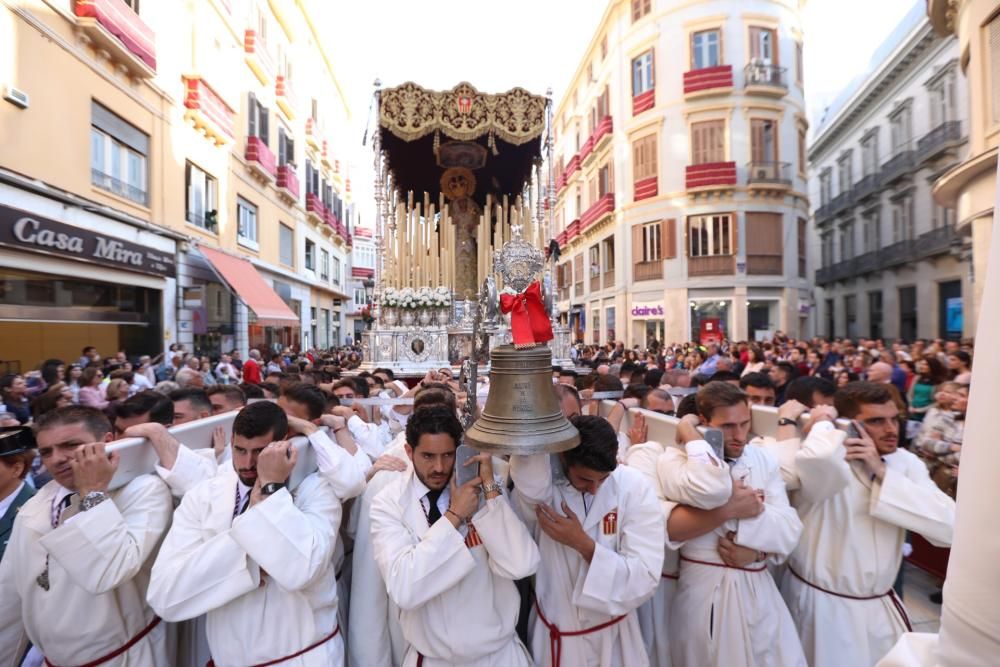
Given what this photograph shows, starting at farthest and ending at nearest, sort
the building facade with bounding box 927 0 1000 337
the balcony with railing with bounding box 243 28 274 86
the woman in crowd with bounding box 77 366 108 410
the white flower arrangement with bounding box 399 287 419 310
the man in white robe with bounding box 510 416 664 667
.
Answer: the balcony with railing with bounding box 243 28 274 86 < the building facade with bounding box 927 0 1000 337 < the white flower arrangement with bounding box 399 287 419 310 < the woman in crowd with bounding box 77 366 108 410 < the man in white robe with bounding box 510 416 664 667

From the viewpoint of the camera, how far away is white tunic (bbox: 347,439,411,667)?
257 cm

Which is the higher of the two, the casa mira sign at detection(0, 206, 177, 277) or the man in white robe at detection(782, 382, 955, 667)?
the casa mira sign at detection(0, 206, 177, 277)

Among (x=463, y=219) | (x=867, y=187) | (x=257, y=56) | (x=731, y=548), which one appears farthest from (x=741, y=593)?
(x=867, y=187)

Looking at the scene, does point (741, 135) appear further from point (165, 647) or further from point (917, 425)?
point (165, 647)

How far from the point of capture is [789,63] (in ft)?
66.3

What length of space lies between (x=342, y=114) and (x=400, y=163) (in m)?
21.2

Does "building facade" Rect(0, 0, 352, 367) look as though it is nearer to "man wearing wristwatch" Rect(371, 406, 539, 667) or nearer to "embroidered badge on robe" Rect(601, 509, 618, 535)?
"man wearing wristwatch" Rect(371, 406, 539, 667)

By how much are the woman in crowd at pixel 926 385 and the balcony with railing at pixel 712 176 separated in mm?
14880

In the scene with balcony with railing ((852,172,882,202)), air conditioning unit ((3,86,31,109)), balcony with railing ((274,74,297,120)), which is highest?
balcony with railing ((274,74,297,120))

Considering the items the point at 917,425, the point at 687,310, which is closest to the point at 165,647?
the point at 917,425

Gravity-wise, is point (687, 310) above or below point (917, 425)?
above

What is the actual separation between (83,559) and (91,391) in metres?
5.05

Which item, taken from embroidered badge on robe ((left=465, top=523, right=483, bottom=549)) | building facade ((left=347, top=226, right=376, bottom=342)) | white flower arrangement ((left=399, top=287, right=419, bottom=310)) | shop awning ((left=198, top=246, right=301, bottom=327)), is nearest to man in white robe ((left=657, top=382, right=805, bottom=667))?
embroidered badge on robe ((left=465, top=523, right=483, bottom=549))

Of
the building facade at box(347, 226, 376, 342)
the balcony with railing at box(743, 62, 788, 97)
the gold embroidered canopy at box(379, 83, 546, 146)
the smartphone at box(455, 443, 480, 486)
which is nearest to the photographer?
the smartphone at box(455, 443, 480, 486)
